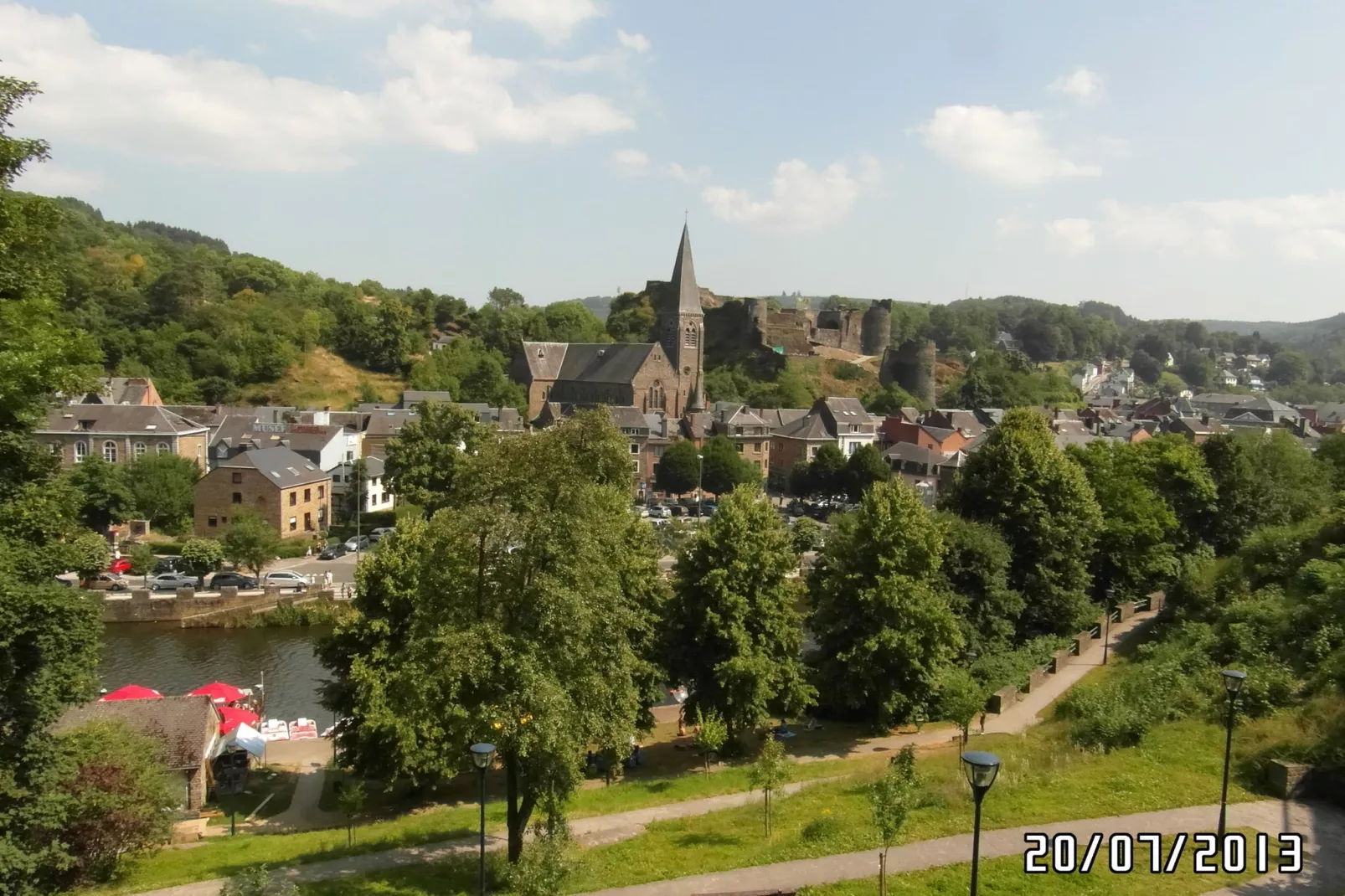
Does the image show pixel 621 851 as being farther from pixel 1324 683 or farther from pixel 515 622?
pixel 1324 683

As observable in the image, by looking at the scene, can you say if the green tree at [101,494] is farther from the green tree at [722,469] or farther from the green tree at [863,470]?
the green tree at [863,470]

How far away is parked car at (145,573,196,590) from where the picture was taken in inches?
1424

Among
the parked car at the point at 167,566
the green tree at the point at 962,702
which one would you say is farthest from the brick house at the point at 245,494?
the green tree at the point at 962,702

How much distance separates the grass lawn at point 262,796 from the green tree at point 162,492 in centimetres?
2684

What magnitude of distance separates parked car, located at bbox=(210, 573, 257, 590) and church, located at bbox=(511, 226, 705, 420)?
35064 millimetres

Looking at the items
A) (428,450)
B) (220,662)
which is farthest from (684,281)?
(220,662)

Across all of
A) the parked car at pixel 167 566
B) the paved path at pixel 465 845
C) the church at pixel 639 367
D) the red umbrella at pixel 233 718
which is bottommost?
the parked car at pixel 167 566

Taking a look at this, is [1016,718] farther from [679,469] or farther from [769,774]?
[679,469]

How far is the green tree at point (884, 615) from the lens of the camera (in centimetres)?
1978

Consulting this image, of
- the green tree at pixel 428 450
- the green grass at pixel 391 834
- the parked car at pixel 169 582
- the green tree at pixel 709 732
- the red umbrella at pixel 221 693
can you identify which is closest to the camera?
the green grass at pixel 391 834

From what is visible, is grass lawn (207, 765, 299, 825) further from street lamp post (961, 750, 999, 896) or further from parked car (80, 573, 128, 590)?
parked car (80, 573, 128, 590)

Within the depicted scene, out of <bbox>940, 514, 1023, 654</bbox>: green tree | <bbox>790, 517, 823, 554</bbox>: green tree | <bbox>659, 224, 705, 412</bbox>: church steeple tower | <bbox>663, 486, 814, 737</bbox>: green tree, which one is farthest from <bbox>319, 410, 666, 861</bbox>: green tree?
<bbox>659, 224, 705, 412</bbox>: church steeple tower

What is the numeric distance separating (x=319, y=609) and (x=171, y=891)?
77.5 feet

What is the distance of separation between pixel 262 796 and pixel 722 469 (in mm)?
39371
